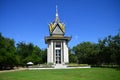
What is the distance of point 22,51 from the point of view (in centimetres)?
8231

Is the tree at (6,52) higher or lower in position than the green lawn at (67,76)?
higher

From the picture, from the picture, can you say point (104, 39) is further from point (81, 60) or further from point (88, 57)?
point (81, 60)

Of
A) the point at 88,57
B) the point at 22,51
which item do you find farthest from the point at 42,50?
the point at 88,57

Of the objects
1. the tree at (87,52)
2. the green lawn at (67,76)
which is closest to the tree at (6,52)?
the green lawn at (67,76)

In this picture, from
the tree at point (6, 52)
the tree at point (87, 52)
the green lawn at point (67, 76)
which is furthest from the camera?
the tree at point (87, 52)

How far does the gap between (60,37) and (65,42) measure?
5.77 feet

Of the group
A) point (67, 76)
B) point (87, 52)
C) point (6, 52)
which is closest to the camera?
point (67, 76)

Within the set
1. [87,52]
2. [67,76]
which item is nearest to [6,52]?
[67,76]

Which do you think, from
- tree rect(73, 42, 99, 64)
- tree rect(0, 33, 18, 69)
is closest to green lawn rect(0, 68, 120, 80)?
tree rect(0, 33, 18, 69)

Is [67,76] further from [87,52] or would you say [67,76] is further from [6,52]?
[87,52]

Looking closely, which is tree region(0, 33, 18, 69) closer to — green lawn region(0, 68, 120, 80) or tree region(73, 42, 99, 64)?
green lawn region(0, 68, 120, 80)

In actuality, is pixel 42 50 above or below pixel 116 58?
above

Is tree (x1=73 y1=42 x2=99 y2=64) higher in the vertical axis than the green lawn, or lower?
higher

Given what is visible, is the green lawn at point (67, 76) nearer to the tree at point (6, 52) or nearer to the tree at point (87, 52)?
the tree at point (6, 52)
